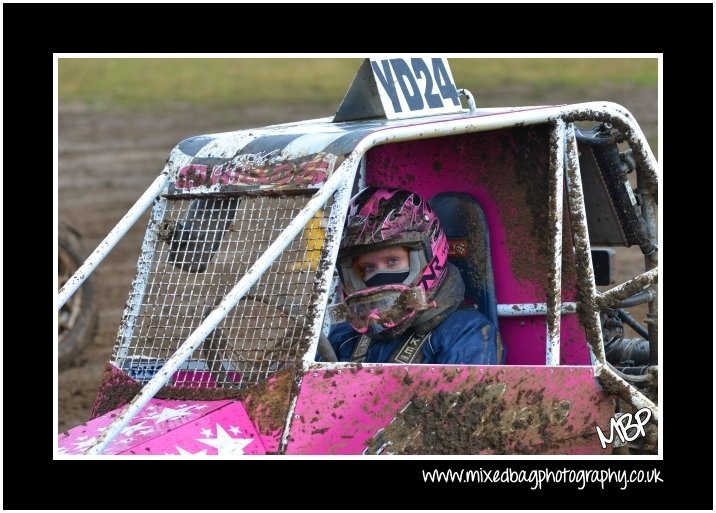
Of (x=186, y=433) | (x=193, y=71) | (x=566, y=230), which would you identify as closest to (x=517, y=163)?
(x=566, y=230)

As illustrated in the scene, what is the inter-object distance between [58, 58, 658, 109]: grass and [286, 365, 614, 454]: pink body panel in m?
12.6

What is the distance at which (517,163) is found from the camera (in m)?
5.17

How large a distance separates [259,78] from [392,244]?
14.4 metres

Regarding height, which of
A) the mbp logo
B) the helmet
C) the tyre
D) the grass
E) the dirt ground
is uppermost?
the grass

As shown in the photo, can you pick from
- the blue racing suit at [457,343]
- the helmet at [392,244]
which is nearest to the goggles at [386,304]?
the helmet at [392,244]

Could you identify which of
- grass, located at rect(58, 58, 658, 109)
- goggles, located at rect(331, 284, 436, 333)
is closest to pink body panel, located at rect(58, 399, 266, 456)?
goggles, located at rect(331, 284, 436, 333)

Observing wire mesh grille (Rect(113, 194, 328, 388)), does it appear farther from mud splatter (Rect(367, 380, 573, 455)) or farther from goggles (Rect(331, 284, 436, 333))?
mud splatter (Rect(367, 380, 573, 455))

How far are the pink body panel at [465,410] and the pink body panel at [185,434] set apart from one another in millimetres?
196

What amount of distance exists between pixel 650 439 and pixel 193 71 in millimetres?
15536

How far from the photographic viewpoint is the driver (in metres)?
4.69

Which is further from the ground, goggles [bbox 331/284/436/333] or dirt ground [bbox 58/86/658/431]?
dirt ground [bbox 58/86/658/431]

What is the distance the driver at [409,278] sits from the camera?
15.4 feet

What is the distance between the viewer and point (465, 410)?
429cm

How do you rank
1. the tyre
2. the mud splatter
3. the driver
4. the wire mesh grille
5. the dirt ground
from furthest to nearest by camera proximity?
1. the dirt ground
2. the tyre
3. the driver
4. the wire mesh grille
5. the mud splatter
